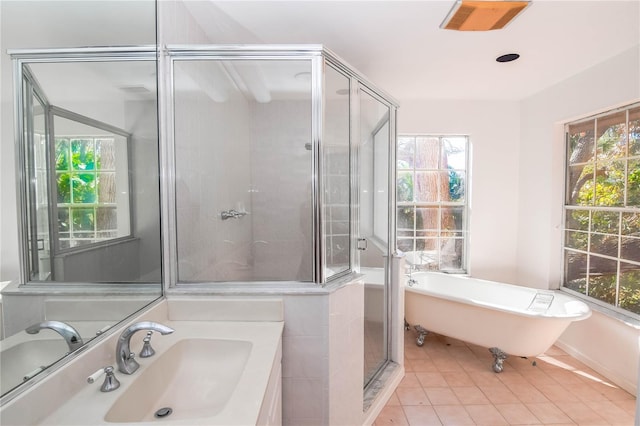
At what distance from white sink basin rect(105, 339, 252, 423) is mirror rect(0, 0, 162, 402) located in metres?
0.23

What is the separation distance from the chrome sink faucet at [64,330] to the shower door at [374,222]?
1.52 meters

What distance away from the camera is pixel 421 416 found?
2.08 metres

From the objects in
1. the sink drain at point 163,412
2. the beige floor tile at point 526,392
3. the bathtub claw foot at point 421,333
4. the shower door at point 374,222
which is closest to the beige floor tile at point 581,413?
the beige floor tile at point 526,392

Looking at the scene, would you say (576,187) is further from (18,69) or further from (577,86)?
(18,69)

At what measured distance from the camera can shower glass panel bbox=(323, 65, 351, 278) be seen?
1.74m

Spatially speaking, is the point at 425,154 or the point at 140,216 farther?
the point at 425,154

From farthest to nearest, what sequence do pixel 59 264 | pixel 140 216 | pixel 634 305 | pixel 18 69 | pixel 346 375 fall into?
pixel 634 305 < pixel 346 375 < pixel 140 216 < pixel 59 264 < pixel 18 69

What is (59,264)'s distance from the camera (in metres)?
0.92

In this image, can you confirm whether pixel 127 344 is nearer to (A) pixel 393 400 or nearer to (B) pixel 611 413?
(A) pixel 393 400

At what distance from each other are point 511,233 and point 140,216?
12.2 feet

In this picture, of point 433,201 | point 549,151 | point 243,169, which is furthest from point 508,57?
point 243,169

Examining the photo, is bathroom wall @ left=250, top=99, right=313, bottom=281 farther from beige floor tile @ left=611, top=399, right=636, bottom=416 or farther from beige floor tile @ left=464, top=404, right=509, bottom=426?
beige floor tile @ left=611, top=399, right=636, bottom=416

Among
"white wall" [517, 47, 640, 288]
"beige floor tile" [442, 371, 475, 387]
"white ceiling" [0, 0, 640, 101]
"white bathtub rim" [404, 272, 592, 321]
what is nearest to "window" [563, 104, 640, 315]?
"white wall" [517, 47, 640, 288]

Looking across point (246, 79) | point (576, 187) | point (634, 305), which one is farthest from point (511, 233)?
point (246, 79)
